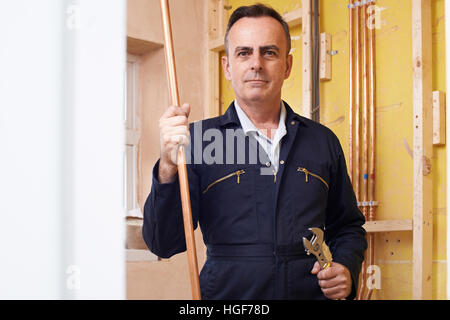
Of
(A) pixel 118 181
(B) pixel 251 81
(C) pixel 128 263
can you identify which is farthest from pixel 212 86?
(A) pixel 118 181

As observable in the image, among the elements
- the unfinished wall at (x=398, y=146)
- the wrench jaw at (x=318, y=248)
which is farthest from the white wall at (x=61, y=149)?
the unfinished wall at (x=398, y=146)

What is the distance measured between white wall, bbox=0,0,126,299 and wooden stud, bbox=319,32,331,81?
2.60 metres

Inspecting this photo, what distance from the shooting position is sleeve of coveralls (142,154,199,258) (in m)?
1.28

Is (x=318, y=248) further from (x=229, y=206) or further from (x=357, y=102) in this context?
(x=357, y=102)

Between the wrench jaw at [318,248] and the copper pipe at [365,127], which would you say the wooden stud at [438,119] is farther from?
the wrench jaw at [318,248]

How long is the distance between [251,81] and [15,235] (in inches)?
45.6

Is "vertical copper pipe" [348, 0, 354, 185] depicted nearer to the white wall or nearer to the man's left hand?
the man's left hand

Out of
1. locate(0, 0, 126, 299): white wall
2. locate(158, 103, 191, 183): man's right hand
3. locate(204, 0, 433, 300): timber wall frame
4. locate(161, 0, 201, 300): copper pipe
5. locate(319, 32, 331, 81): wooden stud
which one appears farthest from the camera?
locate(319, 32, 331, 81): wooden stud

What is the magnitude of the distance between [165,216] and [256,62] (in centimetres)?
52

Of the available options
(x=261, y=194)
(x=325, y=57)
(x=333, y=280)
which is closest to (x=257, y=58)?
(x=261, y=194)

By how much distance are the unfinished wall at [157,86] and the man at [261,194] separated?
6.14 ft

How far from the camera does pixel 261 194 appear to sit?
4.78 feet

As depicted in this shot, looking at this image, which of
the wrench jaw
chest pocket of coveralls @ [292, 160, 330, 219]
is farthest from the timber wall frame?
the wrench jaw

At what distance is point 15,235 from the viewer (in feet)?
1.42
